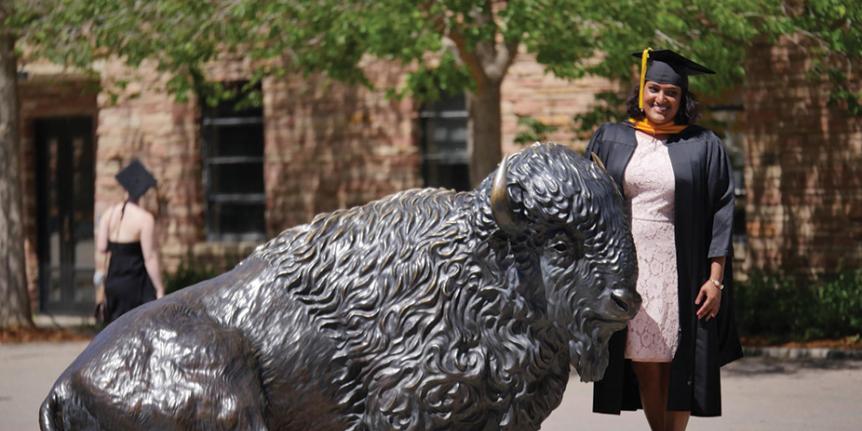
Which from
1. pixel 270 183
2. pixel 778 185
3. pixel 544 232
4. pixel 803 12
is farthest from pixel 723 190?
pixel 270 183

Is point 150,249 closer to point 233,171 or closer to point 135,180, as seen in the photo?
point 135,180

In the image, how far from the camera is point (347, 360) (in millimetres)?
3318

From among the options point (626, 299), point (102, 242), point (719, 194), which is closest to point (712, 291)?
point (719, 194)

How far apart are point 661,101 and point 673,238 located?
537 mm

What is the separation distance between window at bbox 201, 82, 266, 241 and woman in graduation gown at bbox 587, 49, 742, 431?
1403 centimetres

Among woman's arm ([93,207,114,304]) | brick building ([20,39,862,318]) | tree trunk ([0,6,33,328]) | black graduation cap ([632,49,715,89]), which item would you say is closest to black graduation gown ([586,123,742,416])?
black graduation cap ([632,49,715,89])

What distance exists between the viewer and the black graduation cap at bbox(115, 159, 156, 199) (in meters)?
9.70

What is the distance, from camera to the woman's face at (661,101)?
17.7 feet

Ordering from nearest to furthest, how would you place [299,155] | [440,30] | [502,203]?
1. [502,203]
2. [440,30]
3. [299,155]

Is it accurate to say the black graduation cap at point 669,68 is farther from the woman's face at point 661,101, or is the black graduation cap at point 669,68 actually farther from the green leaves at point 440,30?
the green leaves at point 440,30

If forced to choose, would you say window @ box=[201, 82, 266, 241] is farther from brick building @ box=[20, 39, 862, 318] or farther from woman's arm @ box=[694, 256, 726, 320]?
woman's arm @ box=[694, 256, 726, 320]

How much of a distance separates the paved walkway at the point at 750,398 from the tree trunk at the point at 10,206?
77.9 inches

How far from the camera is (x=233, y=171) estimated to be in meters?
19.5

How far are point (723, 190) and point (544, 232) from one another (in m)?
2.34
